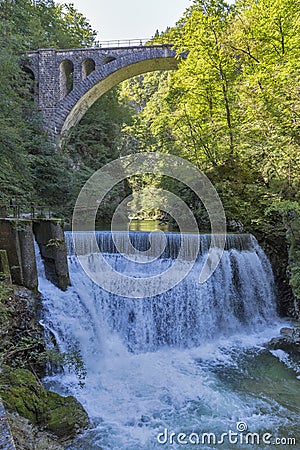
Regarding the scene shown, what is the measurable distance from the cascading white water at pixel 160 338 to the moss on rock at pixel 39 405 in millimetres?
228

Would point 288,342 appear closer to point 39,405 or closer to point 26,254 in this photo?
point 39,405

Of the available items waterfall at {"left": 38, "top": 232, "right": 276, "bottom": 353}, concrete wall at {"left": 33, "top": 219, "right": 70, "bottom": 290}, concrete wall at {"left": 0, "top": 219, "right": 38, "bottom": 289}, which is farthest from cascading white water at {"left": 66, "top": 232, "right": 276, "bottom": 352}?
concrete wall at {"left": 0, "top": 219, "right": 38, "bottom": 289}

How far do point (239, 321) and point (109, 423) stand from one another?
14.5ft

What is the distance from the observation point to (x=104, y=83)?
59.4ft

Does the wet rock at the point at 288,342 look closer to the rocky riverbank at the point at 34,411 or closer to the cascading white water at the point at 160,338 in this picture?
the cascading white water at the point at 160,338

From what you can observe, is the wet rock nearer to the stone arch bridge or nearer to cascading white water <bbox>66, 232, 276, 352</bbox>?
cascading white water <bbox>66, 232, 276, 352</bbox>

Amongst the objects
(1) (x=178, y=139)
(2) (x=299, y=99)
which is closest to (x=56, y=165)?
(1) (x=178, y=139)

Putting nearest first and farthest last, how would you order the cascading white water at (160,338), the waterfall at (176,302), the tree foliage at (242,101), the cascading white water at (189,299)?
the cascading white water at (160,338) → the waterfall at (176,302) → the cascading white water at (189,299) → the tree foliage at (242,101)

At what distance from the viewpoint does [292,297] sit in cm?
811
